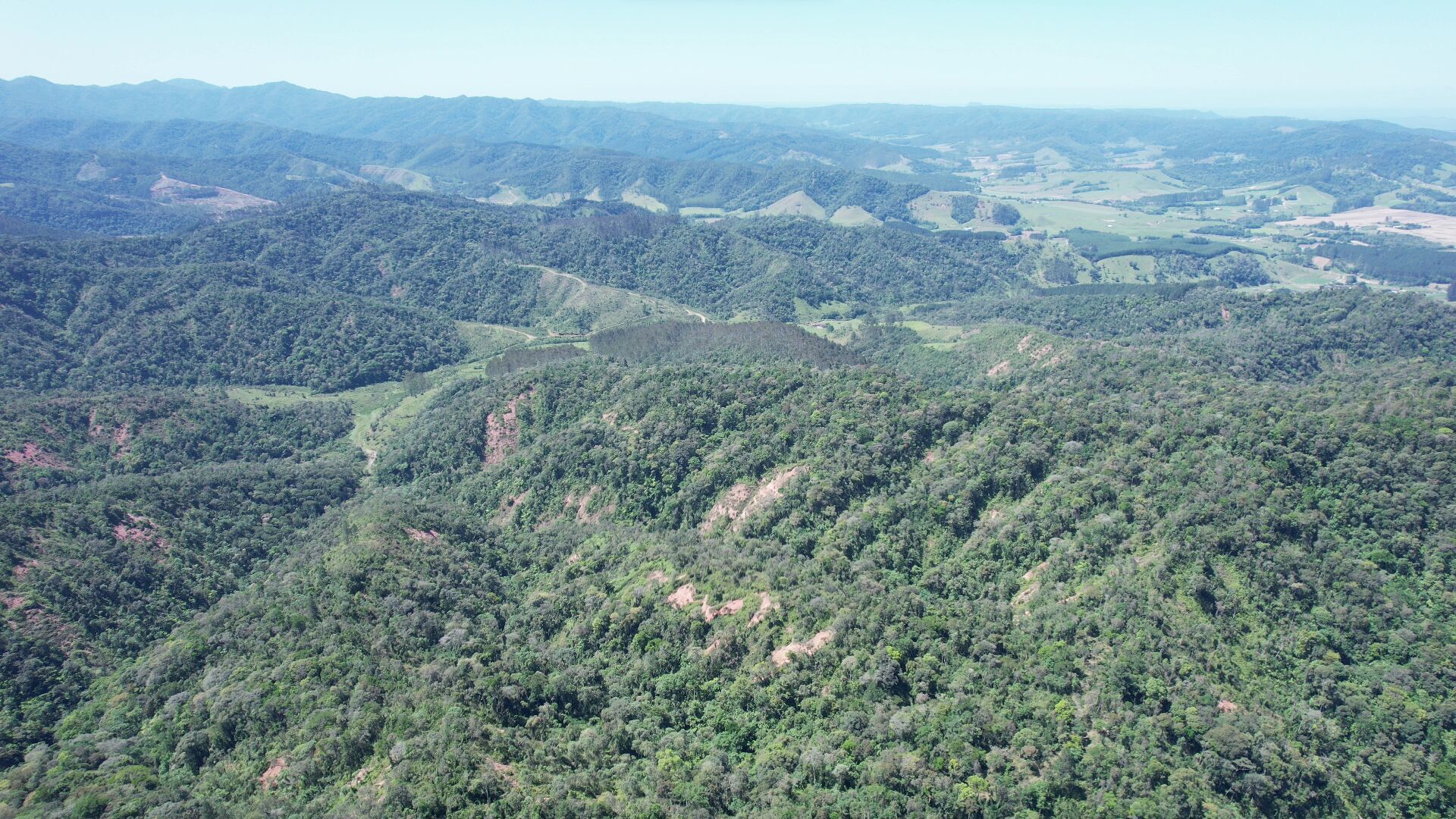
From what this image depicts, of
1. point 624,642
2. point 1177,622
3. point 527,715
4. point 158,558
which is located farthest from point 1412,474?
point 158,558

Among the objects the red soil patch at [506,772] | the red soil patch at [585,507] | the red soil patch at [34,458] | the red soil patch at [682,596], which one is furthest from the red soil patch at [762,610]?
the red soil patch at [34,458]

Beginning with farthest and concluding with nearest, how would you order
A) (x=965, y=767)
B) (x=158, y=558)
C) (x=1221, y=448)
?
(x=158, y=558), (x=1221, y=448), (x=965, y=767)

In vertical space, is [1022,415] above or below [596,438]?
above

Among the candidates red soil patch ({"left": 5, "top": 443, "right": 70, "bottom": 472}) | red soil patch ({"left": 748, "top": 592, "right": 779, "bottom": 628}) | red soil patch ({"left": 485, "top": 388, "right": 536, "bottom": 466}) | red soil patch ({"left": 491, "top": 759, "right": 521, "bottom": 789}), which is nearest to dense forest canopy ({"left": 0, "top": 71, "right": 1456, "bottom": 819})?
red soil patch ({"left": 748, "top": 592, "right": 779, "bottom": 628})

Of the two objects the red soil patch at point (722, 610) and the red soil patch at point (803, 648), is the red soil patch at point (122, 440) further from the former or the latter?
the red soil patch at point (803, 648)

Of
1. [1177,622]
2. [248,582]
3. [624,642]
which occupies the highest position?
[1177,622]

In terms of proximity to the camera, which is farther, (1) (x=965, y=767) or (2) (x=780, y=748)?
(2) (x=780, y=748)

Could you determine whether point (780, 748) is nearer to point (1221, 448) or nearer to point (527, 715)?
point (527, 715)

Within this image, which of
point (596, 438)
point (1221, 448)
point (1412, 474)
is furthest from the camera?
point (596, 438)
